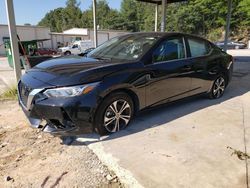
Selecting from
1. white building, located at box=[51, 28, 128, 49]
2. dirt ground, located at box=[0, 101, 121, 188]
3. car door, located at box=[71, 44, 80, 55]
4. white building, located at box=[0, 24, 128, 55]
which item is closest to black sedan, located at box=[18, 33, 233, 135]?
dirt ground, located at box=[0, 101, 121, 188]

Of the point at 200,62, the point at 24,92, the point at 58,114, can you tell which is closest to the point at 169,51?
the point at 200,62

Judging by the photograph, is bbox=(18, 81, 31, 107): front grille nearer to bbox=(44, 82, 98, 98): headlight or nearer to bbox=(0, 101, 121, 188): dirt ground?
bbox=(44, 82, 98, 98): headlight

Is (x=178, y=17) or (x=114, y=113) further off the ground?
(x=178, y=17)

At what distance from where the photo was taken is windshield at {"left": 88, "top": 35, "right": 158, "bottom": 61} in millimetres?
3748

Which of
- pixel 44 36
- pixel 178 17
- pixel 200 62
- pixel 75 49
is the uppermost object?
pixel 178 17

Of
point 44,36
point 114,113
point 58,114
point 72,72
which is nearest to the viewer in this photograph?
point 58,114

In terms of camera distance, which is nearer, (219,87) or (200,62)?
(200,62)

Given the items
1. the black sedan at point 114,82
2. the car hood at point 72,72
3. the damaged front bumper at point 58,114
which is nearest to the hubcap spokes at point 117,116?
the black sedan at point 114,82

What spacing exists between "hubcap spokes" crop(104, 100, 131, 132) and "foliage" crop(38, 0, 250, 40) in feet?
109

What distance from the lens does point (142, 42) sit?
3.92 meters

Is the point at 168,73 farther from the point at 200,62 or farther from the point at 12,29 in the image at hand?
the point at 12,29

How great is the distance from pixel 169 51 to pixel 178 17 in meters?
42.8

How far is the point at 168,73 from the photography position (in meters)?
3.87

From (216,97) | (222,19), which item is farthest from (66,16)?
(216,97)
